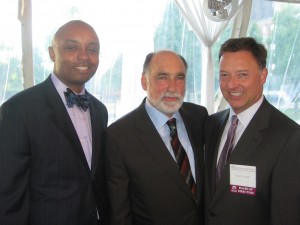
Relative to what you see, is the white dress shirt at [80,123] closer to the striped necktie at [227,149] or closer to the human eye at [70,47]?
the human eye at [70,47]

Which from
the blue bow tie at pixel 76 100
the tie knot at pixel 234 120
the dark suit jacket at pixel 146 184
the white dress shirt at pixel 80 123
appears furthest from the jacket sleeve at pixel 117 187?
the tie knot at pixel 234 120

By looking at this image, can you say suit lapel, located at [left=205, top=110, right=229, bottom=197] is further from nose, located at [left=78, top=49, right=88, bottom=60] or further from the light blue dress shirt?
nose, located at [left=78, top=49, right=88, bottom=60]

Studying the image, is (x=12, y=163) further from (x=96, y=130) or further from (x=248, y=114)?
(x=248, y=114)

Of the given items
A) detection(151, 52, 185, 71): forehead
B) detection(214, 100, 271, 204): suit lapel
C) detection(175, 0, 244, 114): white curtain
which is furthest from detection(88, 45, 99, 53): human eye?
detection(175, 0, 244, 114): white curtain

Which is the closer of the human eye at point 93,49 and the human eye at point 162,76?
the human eye at point 93,49

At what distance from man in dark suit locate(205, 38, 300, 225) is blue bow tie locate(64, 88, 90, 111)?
0.80 metres

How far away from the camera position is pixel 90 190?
171cm

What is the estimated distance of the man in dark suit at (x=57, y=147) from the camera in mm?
1520

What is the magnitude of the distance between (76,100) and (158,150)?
1.84 ft

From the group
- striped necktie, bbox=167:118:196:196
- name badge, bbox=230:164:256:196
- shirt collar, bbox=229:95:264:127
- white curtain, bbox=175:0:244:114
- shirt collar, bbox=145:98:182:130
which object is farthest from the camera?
white curtain, bbox=175:0:244:114

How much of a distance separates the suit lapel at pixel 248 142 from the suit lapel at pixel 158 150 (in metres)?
0.23

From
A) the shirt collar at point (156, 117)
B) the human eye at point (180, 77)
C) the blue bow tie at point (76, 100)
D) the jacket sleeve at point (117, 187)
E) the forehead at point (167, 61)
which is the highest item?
the forehead at point (167, 61)

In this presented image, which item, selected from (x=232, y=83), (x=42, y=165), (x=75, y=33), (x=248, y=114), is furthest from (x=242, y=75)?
(x=42, y=165)

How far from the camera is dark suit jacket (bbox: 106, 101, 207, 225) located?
5.74 feet
